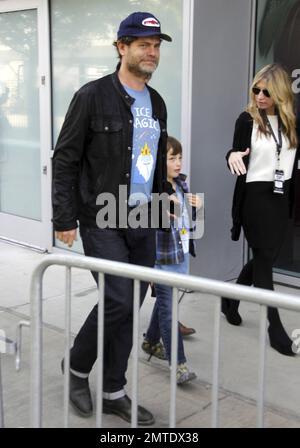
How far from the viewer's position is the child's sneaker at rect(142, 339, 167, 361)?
12.8ft

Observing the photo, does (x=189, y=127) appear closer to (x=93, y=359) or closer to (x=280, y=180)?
(x=280, y=180)

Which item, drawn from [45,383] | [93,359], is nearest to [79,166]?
[93,359]

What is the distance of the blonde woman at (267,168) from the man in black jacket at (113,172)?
981 mm

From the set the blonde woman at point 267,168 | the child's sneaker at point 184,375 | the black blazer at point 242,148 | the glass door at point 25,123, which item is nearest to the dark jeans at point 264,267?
the blonde woman at point 267,168

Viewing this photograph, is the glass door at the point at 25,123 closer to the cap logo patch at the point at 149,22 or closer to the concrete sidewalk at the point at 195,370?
the concrete sidewalk at the point at 195,370

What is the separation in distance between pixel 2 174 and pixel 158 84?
9.00 ft

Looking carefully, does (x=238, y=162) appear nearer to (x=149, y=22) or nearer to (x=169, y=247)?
(x=169, y=247)

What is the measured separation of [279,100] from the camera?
3889mm

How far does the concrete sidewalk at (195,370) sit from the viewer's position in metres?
3.23

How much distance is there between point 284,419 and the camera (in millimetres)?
3223

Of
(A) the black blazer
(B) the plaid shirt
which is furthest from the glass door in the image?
(B) the plaid shirt

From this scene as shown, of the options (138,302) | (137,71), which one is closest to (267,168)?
(137,71)

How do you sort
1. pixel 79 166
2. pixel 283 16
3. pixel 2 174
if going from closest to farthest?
pixel 79 166, pixel 283 16, pixel 2 174
